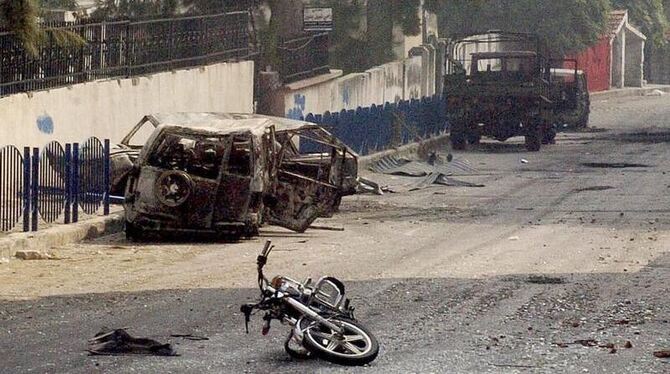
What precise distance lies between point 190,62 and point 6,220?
1173 cm

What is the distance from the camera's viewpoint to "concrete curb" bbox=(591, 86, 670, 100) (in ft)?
212

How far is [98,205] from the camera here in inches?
726

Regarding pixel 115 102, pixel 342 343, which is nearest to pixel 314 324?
pixel 342 343

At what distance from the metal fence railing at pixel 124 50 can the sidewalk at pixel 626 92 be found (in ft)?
115

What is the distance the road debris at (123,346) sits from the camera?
977cm

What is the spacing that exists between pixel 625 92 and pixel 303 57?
123 feet

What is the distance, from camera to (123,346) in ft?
32.3

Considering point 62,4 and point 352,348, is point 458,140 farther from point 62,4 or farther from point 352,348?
point 352,348

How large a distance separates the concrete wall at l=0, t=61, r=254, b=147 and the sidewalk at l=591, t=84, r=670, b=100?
36453 mm

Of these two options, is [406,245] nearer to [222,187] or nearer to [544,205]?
[222,187]

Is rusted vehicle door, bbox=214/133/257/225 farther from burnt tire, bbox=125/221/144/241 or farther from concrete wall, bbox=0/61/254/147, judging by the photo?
concrete wall, bbox=0/61/254/147

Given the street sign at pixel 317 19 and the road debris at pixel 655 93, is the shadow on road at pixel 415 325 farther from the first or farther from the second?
the road debris at pixel 655 93

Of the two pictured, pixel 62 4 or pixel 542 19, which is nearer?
pixel 62 4

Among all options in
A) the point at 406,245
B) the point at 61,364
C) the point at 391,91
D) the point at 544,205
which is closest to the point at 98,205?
the point at 406,245
